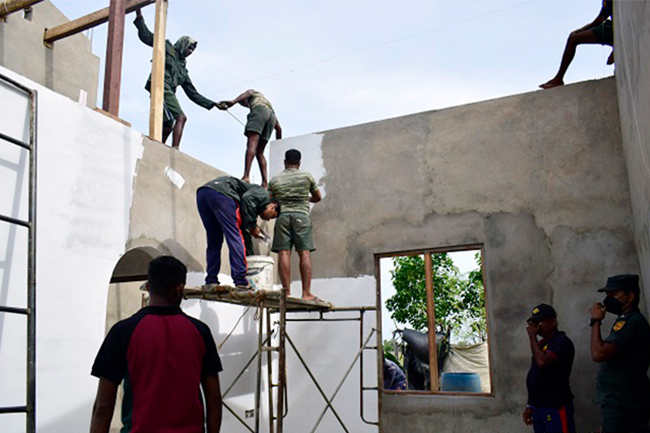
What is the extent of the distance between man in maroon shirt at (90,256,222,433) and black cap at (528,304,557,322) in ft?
10.8

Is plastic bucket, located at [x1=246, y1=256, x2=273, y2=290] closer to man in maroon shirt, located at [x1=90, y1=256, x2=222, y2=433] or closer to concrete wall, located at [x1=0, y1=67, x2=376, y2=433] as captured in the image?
concrete wall, located at [x1=0, y1=67, x2=376, y2=433]

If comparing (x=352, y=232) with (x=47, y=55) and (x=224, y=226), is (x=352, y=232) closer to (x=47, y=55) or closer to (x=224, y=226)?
(x=224, y=226)

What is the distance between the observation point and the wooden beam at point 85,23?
18.7 ft

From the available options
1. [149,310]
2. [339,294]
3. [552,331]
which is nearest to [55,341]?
[149,310]

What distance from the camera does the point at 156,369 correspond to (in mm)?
2238

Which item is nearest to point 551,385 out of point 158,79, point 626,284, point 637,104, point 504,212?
point 626,284

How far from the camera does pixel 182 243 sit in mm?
5215

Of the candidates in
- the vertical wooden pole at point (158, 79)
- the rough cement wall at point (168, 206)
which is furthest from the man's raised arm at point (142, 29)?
the rough cement wall at point (168, 206)

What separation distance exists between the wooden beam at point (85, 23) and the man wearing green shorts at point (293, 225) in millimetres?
2313

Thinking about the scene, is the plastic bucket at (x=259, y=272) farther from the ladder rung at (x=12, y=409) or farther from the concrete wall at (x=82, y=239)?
the ladder rung at (x=12, y=409)

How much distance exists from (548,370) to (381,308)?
6.17ft

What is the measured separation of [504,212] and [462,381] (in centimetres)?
263

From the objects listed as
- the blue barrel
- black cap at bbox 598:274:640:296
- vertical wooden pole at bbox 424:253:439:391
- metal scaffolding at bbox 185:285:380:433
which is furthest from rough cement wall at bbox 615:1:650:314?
the blue barrel

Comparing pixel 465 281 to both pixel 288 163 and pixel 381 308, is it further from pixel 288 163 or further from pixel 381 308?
pixel 288 163
